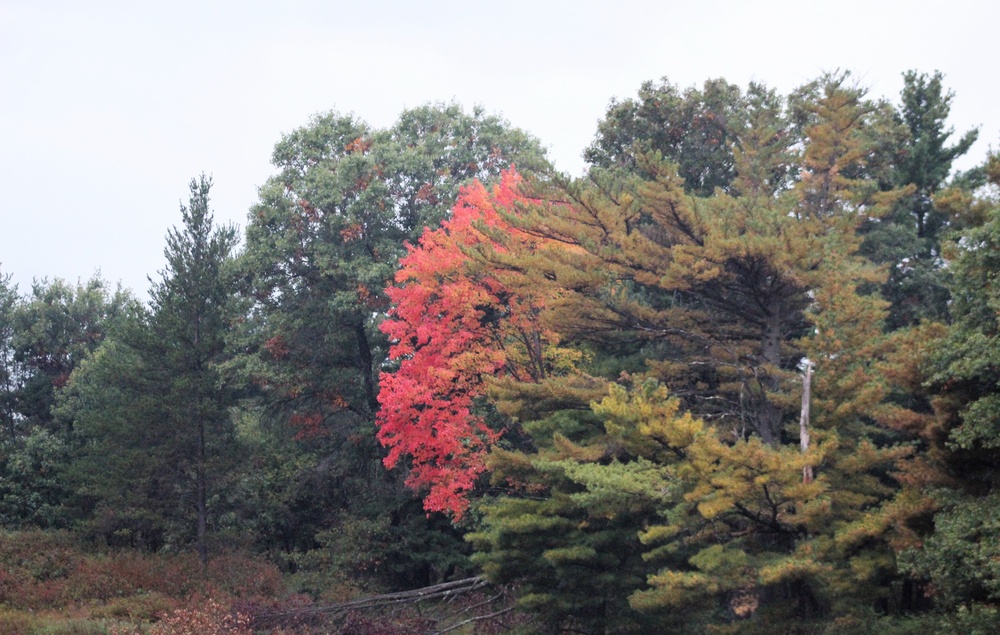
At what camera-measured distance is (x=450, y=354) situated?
22969mm

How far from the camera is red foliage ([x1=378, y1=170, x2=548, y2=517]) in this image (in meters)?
22.2

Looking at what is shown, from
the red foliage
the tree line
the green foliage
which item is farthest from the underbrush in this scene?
the green foliage

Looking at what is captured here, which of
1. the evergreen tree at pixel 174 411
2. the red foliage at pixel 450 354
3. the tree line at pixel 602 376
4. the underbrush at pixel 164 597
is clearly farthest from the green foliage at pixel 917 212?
the evergreen tree at pixel 174 411

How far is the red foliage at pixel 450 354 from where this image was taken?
72.9ft

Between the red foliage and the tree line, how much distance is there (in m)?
0.10

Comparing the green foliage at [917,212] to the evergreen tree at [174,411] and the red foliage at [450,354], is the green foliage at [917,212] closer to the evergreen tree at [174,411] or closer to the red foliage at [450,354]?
the red foliage at [450,354]

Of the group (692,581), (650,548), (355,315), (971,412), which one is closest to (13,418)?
(355,315)

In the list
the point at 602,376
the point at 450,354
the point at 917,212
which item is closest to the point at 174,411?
the point at 450,354

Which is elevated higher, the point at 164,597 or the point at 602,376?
the point at 602,376

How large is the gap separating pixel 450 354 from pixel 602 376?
471cm

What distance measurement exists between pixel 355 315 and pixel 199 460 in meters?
6.58

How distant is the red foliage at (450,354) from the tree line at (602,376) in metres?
0.10

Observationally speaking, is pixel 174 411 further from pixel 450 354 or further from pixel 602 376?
pixel 602 376

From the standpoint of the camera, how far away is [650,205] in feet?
58.0
